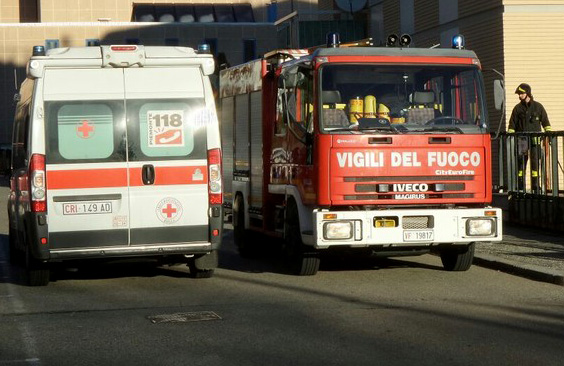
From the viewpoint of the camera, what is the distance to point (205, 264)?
14.2 m

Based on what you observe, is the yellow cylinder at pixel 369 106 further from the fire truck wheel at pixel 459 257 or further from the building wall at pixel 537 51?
the building wall at pixel 537 51

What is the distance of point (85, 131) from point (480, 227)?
4.51 metres

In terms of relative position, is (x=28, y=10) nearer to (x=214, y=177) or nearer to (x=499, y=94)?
(x=214, y=177)

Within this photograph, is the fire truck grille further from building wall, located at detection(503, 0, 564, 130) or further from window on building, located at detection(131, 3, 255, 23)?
window on building, located at detection(131, 3, 255, 23)

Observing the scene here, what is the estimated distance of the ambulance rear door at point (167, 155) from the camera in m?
13.6

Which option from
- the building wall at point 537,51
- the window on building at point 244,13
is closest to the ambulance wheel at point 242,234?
the building wall at point 537,51

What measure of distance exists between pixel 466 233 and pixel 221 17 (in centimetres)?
7054

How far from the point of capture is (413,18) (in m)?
32.8

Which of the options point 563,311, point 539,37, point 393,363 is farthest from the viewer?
point 539,37

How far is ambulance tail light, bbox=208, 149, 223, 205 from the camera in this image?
13688mm

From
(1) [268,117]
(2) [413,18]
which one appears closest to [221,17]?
(2) [413,18]

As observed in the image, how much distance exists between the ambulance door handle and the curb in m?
4.30

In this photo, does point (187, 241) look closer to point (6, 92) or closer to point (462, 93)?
point (462, 93)

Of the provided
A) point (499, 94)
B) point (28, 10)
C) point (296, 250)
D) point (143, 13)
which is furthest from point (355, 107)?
point (28, 10)
